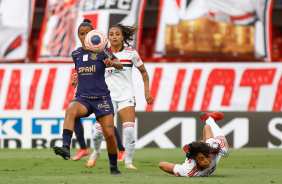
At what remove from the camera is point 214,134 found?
9.16 m

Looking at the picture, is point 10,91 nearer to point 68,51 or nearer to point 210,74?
point 68,51

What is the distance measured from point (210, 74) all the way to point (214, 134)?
36.7ft

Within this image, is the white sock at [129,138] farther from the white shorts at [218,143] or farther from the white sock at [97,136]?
the white shorts at [218,143]

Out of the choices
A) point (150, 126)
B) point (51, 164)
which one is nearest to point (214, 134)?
point (51, 164)

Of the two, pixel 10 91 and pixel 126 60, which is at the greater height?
pixel 126 60

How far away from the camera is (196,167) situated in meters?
8.74

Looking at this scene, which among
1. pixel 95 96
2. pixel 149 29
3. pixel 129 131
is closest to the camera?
pixel 95 96

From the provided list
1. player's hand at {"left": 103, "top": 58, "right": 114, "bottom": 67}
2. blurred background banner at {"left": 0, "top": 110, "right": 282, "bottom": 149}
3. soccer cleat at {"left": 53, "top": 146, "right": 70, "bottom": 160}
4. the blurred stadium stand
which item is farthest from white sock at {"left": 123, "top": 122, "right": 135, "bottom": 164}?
the blurred stadium stand

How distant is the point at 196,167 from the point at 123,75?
2380mm

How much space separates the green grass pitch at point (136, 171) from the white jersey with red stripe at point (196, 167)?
11 cm

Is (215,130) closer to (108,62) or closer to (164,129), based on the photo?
(108,62)

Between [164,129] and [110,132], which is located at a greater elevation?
[110,132]

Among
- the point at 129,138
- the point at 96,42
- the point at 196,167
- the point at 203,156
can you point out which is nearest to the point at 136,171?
the point at 129,138

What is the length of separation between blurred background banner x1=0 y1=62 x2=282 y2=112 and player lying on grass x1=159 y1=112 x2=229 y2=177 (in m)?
10.4
